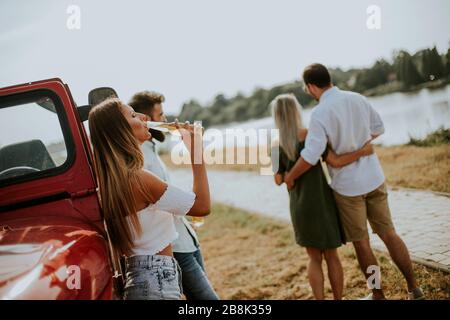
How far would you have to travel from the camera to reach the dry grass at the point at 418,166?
403 cm

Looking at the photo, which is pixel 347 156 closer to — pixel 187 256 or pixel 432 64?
pixel 187 256

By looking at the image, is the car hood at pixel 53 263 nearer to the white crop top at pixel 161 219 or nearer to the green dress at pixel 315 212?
the white crop top at pixel 161 219

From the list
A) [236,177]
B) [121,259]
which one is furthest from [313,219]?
[236,177]

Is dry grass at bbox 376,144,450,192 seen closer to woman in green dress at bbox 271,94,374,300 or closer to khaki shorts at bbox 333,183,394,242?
khaki shorts at bbox 333,183,394,242

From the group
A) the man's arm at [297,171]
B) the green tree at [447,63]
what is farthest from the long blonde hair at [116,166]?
the green tree at [447,63]

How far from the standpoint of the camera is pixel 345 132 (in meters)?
3.15

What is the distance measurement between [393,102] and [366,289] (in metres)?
6.93

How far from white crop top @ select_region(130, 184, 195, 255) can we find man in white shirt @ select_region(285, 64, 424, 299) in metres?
1.46

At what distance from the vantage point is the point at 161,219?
210 cm

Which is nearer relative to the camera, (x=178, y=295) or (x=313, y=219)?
(x=178, y=295)

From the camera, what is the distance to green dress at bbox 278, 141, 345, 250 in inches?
126

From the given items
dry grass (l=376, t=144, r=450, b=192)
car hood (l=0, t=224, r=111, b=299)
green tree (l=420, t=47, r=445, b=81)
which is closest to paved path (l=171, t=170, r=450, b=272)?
dry grass (l=376, t=144, r=450, b=192)
